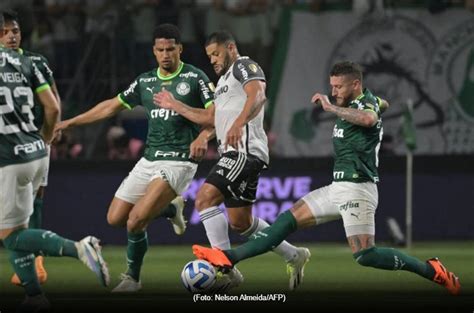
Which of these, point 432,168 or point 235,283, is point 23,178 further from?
point 432,168

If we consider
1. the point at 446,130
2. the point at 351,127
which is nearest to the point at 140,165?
the point at 351,127

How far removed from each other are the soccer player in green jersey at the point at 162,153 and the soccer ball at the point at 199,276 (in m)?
1.11

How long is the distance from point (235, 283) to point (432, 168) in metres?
7.33

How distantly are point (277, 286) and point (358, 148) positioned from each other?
1813 mm

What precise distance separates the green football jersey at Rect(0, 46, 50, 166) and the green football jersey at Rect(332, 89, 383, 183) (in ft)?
8.92

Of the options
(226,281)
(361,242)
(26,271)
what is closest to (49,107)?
(26,271)

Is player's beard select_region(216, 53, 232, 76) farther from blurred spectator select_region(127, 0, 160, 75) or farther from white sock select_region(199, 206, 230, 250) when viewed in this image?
blurred spectator select_region(127, 0, 160, 75)

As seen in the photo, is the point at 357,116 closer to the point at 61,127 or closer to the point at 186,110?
the point at 186,110

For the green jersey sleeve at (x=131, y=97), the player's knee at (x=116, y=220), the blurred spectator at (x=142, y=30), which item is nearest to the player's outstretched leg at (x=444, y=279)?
the player's knee at (x=116, y=220)

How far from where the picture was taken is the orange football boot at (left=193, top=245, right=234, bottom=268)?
414 inches

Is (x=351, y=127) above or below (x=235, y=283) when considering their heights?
above

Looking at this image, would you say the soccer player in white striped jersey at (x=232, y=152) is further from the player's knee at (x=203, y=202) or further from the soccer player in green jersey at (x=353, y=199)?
the soccer player in green jersey at (x=353, y=199)

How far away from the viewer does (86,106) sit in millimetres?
19141

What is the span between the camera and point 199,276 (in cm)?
1047
